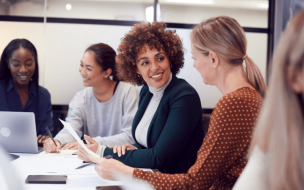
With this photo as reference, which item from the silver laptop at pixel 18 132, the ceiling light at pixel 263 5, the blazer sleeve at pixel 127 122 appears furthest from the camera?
the ceiling light at pixel 263 5

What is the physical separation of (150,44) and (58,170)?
36.6 inches

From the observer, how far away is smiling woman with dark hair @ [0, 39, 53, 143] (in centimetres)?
273

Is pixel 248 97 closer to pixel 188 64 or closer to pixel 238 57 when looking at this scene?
pixel 238 57

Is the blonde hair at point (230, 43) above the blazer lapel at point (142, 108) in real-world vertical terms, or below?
above

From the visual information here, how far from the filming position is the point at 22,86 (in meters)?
2.80

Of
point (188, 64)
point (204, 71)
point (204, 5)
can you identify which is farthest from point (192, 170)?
point (204, 5)

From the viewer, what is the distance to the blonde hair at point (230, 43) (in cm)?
131

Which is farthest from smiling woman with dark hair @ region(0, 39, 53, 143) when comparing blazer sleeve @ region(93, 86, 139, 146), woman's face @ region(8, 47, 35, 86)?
blazer sleeve @ region(93, 86, 139, 146)

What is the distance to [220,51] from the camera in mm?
1322

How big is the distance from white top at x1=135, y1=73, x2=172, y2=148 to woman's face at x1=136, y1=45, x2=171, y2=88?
0.04 metres

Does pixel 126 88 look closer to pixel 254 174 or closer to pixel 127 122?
pixel 127 122

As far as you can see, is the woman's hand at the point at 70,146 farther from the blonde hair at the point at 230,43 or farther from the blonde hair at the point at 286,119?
the blonde hair at the point at 286,119

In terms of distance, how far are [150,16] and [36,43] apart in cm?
134

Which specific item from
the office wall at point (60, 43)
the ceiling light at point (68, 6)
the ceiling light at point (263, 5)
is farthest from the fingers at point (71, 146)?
the ceiling light at point (263, 5)
